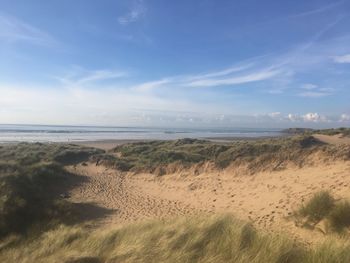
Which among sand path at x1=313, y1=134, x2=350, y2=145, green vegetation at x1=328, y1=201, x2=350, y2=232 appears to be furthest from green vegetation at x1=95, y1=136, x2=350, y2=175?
green vegetation at x1=328, y1=201, x2=350, y2=232

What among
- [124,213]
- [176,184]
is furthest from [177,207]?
[176,184]

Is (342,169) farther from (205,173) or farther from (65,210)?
(65,210)

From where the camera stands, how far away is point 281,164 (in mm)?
14758

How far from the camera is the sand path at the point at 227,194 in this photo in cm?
1012

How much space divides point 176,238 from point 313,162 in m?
9.57

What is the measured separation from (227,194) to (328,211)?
18.6 feet

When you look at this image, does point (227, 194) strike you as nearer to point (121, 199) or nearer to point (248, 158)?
point (248, 158)

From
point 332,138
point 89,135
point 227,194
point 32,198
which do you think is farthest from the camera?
point 89,135

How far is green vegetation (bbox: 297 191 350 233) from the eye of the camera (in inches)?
302

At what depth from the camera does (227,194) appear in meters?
13.8

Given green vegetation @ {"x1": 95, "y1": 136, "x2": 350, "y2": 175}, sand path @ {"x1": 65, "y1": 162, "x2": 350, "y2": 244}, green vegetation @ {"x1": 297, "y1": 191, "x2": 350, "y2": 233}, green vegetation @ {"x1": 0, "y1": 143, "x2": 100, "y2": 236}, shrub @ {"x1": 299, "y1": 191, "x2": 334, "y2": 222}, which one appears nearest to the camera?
green vegetation @ {"x1": 297, "y1": 191, "x2": 350, "y2": 233}

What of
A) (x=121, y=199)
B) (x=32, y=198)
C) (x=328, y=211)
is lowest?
(x=121, y=199)

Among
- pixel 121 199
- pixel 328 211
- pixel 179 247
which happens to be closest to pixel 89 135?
pixel 121 199

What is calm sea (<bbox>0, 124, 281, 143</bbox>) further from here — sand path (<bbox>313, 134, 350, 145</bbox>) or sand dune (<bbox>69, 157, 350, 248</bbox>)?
sand dune (<bbox>69, 157, 350, 248</bbox>)
